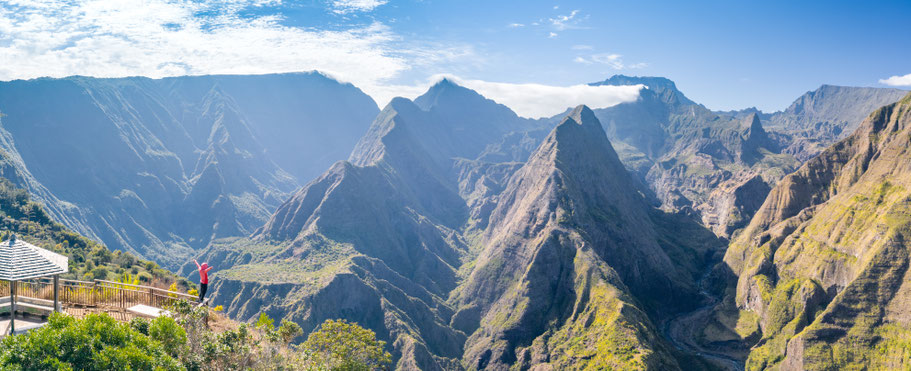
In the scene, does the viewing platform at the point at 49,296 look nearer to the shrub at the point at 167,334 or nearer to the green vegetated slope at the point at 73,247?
the shrub at the point at 167,334

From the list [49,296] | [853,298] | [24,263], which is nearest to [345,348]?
[24,263]

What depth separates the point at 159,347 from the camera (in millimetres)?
35750

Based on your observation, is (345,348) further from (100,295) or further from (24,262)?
(24,262)

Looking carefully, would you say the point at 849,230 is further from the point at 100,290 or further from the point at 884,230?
the point at 100,290

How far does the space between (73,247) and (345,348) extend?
138806mm

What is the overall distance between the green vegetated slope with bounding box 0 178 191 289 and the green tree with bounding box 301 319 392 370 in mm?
58347

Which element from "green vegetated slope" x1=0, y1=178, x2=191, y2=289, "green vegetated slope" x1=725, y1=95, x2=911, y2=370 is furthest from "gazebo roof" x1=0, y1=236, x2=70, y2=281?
"green vegetated slope" x1=725, y1=95, x2=911, y2=370

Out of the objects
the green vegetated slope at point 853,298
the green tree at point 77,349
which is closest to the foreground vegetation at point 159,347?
the green tree at point 77,349

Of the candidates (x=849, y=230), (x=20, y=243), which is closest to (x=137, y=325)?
(x=20, y=243)

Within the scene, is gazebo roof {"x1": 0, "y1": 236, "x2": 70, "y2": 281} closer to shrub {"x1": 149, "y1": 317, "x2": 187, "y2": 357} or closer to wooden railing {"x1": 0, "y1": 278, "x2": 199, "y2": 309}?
shrub {"x1": 149, "y1": 317, "x2": 187, "y2": 357}

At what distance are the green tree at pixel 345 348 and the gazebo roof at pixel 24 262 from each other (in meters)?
24.3

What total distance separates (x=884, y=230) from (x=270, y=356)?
20899 centimetres

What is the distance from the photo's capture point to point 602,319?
178750mm

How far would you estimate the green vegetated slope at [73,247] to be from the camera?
111 meters
